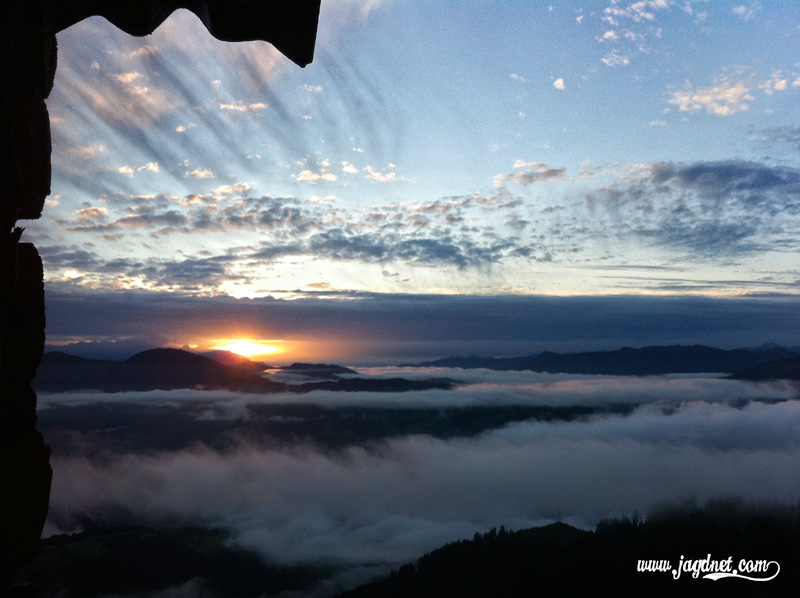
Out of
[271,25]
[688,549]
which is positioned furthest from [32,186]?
[688,549]

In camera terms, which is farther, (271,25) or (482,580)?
(482,580)

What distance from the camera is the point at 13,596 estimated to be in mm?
5066

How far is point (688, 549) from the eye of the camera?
583ft

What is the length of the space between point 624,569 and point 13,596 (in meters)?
195

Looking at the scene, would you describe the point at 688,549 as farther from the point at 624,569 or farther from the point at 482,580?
the point at 482,580

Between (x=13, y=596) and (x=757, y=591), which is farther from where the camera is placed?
(x=757, y=591)

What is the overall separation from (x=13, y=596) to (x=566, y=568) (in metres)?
196

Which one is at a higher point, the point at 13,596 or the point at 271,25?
the point at 271,25

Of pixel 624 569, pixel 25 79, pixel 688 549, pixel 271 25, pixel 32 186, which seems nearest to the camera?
pixel 25 79

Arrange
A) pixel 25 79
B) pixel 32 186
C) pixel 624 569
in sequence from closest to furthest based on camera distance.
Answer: pixel 25 79, pixel 32 186, pixel 624 569

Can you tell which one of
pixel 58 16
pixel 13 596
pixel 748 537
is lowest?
pixel 748 537

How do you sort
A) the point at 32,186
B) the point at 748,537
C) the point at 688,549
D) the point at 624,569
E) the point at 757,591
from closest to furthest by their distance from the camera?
1. the point at 32,186
2. the point at 757,591
3. the point at 624,569
4. the point at 688,549
5. the point at 748,537

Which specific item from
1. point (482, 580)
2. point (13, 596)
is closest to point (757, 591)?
point (482, 580)

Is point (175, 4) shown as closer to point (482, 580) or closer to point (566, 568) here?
point (566, 568)
